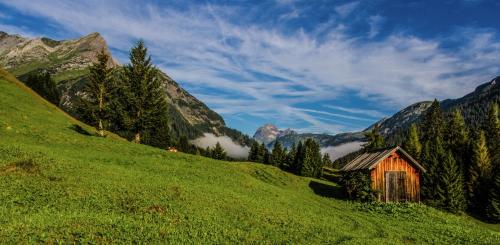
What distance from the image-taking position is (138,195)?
2256 cm

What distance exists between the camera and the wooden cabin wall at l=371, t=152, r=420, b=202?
4866 centimetres

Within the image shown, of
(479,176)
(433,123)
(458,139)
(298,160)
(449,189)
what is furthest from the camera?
(298,160)

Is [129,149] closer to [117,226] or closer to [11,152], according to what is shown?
[11,152]

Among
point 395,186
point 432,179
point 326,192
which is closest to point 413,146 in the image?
point 432,179

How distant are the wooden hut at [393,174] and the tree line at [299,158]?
58.0 metres

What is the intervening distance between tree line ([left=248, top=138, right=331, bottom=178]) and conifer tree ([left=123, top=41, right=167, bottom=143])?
6013 cm

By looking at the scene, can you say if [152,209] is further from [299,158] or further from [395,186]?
[299,158]

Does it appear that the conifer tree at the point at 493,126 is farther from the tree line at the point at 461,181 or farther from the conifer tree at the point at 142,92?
the conifer tree at the point at 142,92

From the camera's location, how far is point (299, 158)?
12500cm

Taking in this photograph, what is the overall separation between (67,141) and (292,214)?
1048 inches

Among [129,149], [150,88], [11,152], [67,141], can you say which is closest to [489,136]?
[150,88]

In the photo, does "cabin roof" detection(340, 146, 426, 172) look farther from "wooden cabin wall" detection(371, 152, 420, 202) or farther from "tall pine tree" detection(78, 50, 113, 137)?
"tall pine tree" detection(78, 50, 113, 137)

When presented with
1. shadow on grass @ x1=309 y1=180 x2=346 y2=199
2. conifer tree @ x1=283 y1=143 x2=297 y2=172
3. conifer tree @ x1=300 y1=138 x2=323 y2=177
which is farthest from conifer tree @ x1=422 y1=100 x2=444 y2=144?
shadow on grass @ x1=309 y1=180 x2=346 y2=199

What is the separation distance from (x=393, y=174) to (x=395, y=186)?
5.37 feet
